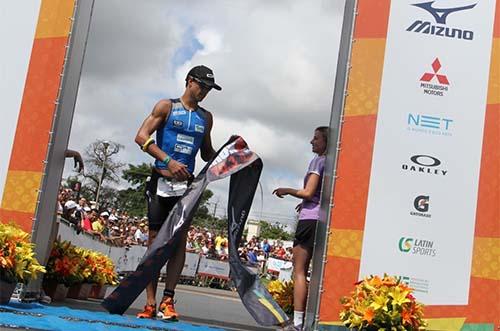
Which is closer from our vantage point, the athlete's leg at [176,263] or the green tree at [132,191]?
the athlete's leg at [176,263]

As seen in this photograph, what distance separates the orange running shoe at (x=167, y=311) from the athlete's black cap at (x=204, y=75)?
188 centimetres

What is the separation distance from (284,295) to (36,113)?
3.06m

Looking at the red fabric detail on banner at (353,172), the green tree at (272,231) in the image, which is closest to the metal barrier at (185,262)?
the red fabric detail on banner at (353,172)

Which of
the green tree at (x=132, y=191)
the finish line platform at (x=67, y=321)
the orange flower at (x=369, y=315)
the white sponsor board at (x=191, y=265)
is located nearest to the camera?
the finish line platform at (x=67, y=321)

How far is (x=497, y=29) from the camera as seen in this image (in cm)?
585

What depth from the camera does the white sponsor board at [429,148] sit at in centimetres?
554

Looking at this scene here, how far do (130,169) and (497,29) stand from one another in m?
77.7

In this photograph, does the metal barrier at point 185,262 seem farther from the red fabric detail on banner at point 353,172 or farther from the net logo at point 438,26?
the net logo at point 438,26

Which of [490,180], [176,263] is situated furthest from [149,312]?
[490,180]

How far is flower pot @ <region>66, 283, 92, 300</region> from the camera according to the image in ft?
23.7

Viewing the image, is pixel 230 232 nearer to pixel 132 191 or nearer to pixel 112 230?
pixel 112 230

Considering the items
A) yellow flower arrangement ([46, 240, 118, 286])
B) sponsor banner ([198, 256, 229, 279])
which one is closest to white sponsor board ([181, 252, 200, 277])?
sponsor banner ([198, 256, 229, 279])

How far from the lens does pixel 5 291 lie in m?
5.02

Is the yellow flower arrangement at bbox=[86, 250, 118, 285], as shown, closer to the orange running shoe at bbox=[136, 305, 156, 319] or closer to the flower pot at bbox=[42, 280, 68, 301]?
the flower pot at bbox=[42, 280, 68, 301]
